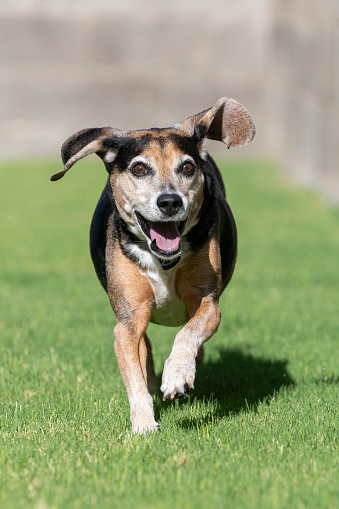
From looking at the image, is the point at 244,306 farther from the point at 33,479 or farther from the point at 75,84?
the point at 75,84

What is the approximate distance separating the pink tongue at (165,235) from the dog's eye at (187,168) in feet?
1.03

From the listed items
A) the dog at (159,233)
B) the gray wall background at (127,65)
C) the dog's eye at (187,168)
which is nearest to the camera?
the dog at (159,233)

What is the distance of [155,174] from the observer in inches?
201

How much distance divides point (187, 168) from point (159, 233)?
421mm

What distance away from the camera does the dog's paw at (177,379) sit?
4.56 metres

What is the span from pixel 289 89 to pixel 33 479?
16.5m

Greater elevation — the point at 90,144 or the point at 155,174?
the point at 90,144

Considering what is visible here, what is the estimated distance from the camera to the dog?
503cm

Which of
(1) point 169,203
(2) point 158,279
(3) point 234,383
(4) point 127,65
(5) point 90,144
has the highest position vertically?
(5) point 90,144

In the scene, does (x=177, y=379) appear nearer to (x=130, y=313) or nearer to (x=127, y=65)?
(x=130, y=313)

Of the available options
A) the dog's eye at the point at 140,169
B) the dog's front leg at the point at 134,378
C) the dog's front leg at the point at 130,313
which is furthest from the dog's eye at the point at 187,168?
the dog's front leg at the point at 134,378

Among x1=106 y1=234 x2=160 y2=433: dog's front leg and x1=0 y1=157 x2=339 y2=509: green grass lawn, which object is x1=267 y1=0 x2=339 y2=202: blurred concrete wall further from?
x1=106 y1=234 x2=160 y2=433: dog's front leg

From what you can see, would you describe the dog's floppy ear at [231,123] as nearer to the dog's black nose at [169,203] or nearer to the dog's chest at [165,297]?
the dog's black nose at [169,203]

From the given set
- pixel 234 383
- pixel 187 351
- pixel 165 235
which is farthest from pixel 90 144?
pixel 234 383
